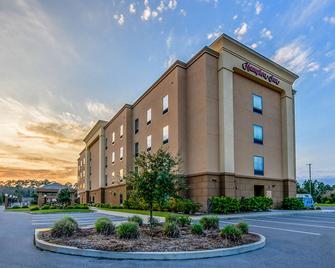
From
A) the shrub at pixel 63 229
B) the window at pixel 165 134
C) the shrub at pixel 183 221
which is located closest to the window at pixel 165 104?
the window at pixel 165 134

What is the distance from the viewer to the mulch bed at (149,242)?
8.20m

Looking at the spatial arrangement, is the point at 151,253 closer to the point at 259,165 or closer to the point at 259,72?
the point at 259,165

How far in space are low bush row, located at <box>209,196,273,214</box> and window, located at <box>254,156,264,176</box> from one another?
2.72 meters

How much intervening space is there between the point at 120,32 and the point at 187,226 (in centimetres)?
1293

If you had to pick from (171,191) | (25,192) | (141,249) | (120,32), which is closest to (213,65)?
(120,32)

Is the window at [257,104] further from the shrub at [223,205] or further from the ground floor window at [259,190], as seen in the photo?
the shrub at [223,205]

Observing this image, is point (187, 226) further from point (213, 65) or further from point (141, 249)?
point (213, 65)

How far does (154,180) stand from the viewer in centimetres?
1181

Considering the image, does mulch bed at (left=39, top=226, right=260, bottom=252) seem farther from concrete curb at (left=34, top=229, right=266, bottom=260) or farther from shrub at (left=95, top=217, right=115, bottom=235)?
concrete curb at (left=34, top=229, right=266, bottom=260)

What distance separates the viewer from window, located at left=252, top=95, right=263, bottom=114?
27555 millimetres

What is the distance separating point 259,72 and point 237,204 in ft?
39.8

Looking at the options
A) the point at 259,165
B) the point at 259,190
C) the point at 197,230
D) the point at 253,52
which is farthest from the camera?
the point at 259,190

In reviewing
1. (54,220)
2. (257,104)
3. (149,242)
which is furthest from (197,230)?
(257,104)

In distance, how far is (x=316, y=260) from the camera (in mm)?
7465
